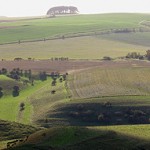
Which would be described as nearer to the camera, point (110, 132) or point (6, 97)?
point (110, 132)

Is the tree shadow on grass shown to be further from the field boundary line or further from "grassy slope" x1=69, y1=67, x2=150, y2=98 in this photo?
the field boundary line

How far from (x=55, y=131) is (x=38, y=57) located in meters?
82.9

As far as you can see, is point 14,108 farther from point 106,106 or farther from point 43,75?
point 43,75

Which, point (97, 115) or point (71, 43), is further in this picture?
point (71, 43)

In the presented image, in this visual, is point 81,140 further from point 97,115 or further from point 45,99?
point 45,99

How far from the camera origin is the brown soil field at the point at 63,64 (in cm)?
11194

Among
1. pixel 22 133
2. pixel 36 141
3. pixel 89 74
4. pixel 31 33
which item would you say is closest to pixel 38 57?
pixel 89 74

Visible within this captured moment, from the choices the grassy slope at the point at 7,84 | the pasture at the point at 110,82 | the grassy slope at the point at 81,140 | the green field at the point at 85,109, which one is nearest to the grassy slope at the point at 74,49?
the green field at the point at 85,109

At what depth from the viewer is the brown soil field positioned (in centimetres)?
11194

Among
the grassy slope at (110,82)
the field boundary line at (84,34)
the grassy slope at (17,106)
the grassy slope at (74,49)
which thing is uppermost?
the field boundary line at (84,34)

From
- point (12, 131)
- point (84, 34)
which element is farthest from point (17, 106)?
point (84, 34)

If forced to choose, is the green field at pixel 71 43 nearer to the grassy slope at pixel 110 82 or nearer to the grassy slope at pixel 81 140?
the grassy slope at pixel 110 82

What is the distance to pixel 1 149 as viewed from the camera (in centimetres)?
4978

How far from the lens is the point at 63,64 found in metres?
118
